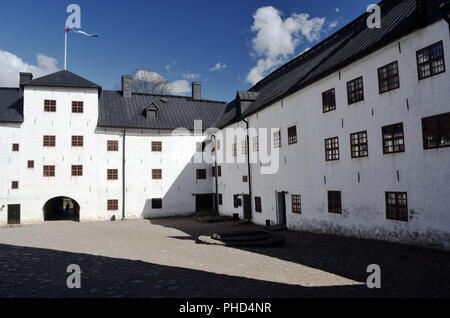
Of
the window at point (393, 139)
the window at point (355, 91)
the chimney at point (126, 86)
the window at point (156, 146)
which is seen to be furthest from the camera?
the chimney at point (126, 86)

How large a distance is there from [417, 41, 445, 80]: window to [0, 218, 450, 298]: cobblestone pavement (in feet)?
21.2

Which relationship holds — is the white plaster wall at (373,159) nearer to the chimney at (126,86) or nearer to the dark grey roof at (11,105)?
the chimney at (126,86)

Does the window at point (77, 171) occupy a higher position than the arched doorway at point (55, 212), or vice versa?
the window at point (77, 171)

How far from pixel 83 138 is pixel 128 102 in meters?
6.44

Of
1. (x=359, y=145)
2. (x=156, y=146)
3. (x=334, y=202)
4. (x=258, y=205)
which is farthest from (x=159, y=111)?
(x=359, y=145)

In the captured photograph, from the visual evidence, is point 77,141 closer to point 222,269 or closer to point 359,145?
point 222,269

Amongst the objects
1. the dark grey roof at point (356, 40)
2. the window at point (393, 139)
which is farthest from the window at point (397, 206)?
the dark grey roof at point (356, 40)

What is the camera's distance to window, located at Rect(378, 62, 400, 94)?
1226 centimetres

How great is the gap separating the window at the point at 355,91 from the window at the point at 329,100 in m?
0.97

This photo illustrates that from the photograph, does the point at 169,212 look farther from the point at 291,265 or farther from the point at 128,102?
the point at 291,265

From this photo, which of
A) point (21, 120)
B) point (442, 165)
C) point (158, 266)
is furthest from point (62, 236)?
point (442, 165)

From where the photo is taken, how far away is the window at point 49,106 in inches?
999

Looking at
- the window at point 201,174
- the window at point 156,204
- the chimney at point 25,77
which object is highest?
the chimney at point 25,77

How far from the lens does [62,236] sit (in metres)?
17.6
